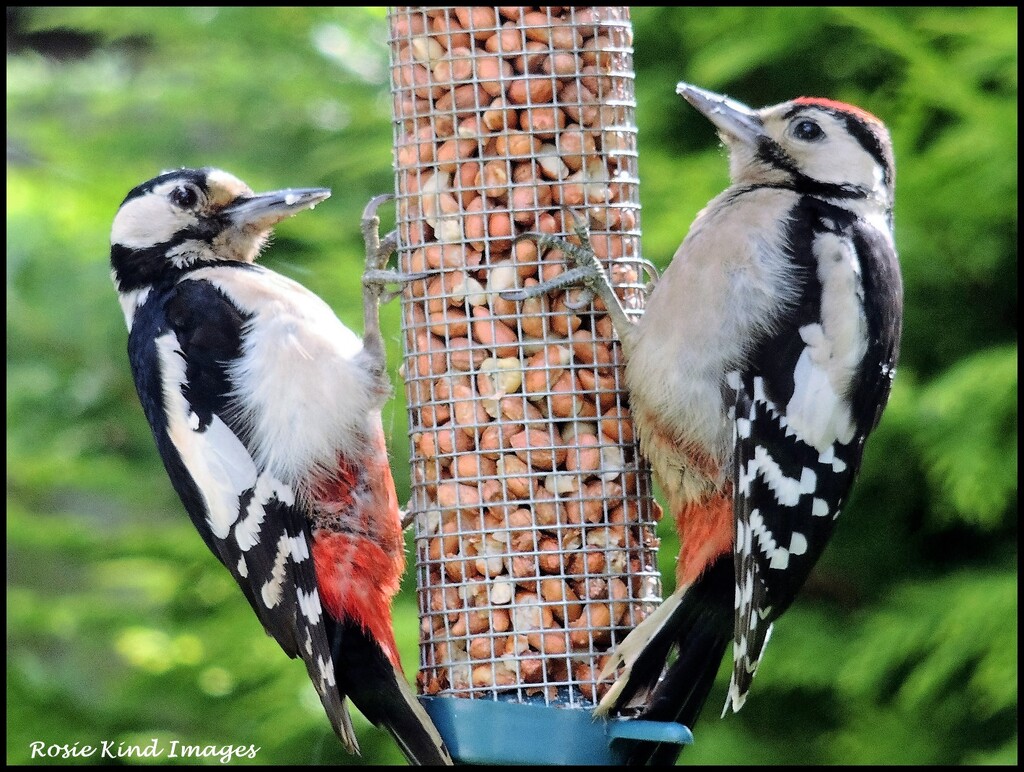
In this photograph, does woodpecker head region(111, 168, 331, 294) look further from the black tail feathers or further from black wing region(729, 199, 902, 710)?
the black tail feathers

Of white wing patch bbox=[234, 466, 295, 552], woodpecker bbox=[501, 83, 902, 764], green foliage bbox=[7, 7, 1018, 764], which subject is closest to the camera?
woodpecker bbox=[501, 83, 902, 764]

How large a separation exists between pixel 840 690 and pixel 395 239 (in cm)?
272

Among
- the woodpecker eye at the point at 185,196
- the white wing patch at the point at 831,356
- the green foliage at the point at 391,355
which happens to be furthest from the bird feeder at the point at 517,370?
the woodpecker eye at the point at 185,196

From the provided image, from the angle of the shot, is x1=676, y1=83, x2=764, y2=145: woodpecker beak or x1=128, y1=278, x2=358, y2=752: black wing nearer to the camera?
x1=128, y1=278, x2=358, y2=752: black wing

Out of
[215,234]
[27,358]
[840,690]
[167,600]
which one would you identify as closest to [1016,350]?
[840,690]

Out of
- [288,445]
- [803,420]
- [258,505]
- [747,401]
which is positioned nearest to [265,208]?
[288,445]

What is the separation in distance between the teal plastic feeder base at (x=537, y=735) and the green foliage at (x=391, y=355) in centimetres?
95

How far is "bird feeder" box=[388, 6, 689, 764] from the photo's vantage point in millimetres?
3273

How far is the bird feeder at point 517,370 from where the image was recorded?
327cm

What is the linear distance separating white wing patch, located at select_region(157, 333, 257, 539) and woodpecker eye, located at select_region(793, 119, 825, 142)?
156 centimetres

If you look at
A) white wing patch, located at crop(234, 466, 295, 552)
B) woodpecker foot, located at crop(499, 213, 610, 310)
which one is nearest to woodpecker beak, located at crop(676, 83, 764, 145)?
woodpecker foot, located at crop(499, 213, 610, 310)

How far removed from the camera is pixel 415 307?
346cm

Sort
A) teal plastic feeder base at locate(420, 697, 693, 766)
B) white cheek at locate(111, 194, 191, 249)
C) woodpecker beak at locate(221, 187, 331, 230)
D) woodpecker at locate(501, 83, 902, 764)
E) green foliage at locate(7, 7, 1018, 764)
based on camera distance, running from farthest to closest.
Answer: green foliage at locate(7, 7, 1018, 764)
white cheek at locate(111, 194, 191, 249)
woodpecker beak at locate(221, 187, 331, 230)
woodpecker at locate(501, 83, 902, 764)
teal plastic feeder base at locate(420, 697, 693, 766)

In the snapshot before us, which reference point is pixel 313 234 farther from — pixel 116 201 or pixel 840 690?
pixel 840 690
